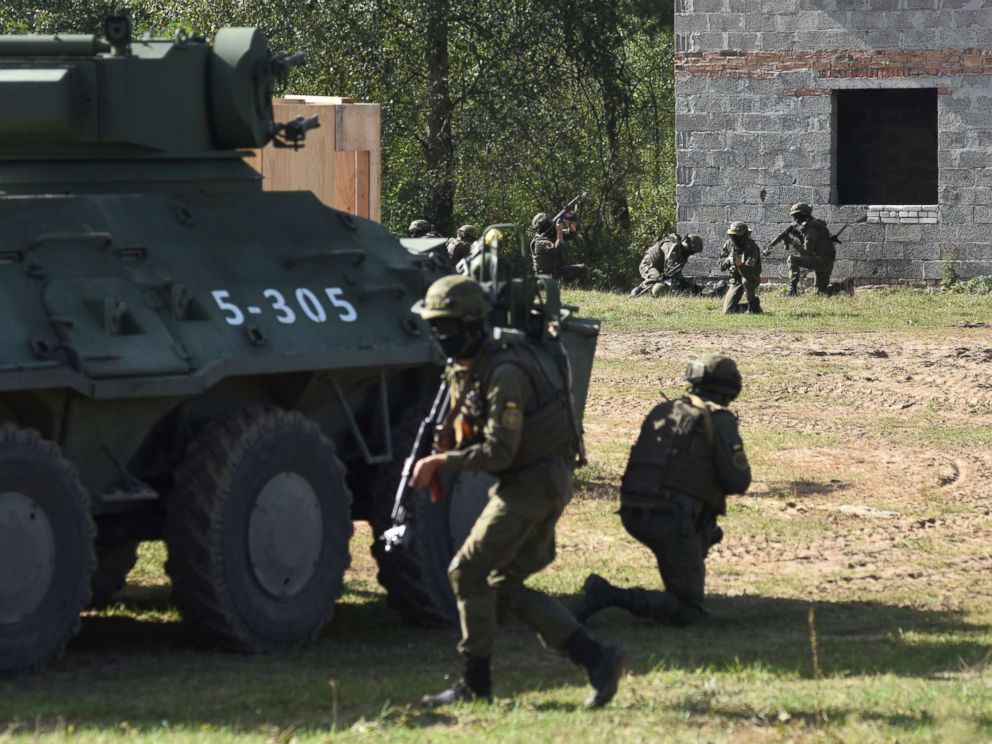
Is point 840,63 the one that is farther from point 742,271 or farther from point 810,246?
point 742,271

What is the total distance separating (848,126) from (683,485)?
54.9 feet

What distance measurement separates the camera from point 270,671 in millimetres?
8039

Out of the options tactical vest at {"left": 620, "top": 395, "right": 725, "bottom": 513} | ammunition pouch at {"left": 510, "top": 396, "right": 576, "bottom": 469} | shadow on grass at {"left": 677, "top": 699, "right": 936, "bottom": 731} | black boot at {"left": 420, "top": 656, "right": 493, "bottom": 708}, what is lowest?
shadow on grass at {"left": 677, "top": 699, "right": 936, "bottom": 731}

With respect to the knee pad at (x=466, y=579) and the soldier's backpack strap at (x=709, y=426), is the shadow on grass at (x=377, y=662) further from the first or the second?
the soldier's backpack strap at (x=709, y=426)

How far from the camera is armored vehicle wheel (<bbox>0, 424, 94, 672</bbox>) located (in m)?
7.46

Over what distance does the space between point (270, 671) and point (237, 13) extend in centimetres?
1970

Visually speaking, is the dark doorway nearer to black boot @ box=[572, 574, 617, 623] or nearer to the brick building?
the brick building

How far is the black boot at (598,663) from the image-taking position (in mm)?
7109

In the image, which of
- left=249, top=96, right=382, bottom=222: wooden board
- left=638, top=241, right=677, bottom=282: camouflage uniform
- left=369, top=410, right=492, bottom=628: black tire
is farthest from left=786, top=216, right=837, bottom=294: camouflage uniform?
left=369, top=410, right=492, bottom=628: black tire

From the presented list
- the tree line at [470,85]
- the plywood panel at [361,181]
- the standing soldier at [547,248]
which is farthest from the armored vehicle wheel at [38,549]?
the tree line at [470,85]

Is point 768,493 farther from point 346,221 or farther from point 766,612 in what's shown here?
point 346,221

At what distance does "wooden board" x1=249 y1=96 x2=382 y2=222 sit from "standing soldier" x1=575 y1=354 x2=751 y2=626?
8.99 meters

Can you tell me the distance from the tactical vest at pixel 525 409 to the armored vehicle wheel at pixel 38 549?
61.9 inches

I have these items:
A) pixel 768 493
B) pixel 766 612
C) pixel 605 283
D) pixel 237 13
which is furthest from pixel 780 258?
pixel 766 612
